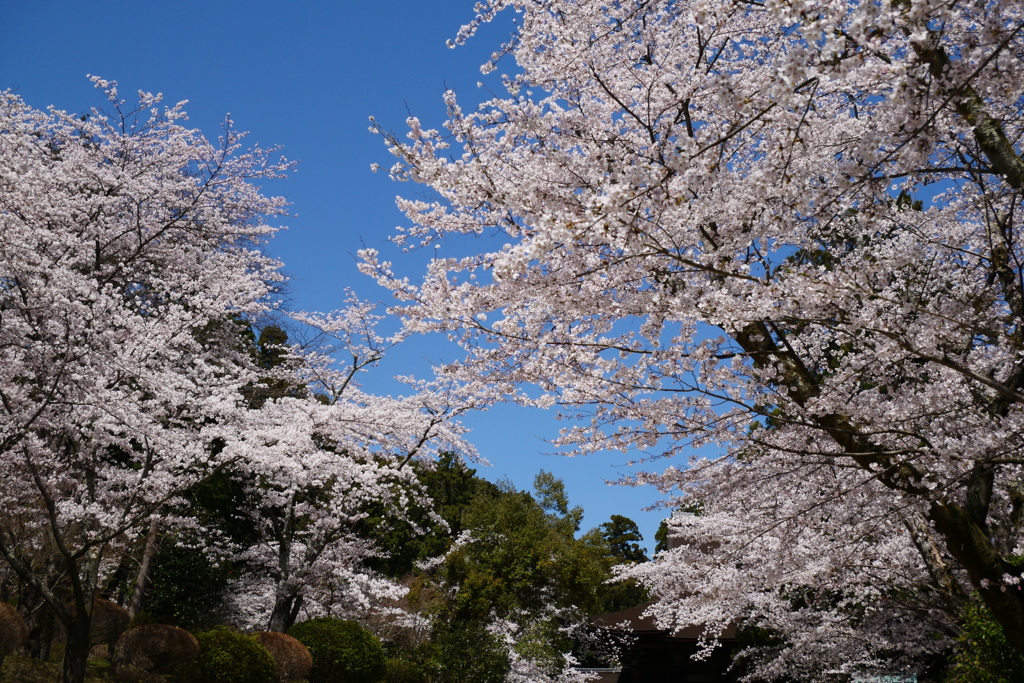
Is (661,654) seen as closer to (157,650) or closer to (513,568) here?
(513,568)

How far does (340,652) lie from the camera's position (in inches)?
479

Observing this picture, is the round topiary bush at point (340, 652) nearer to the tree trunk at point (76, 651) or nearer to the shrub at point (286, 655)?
the shrub at point (286, 655)

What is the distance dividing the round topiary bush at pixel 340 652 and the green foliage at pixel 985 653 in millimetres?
9080

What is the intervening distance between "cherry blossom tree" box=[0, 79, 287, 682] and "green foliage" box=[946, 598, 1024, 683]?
8.76 metres

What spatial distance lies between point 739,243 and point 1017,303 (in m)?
2.79

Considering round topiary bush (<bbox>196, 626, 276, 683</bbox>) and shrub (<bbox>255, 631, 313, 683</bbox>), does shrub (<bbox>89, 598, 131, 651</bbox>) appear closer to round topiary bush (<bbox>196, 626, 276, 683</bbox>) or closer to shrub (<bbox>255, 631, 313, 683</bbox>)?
round topiary bush (<bbox>196, 626, 276, 683</bbox>)

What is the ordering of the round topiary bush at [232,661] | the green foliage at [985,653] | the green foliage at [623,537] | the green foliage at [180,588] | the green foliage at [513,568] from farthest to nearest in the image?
the green foliage at [623,537]
the green foliage at [513,568]
the green foliage at [180,588]
the round topiary bush at [232,661]
the green foliage at [985,653]

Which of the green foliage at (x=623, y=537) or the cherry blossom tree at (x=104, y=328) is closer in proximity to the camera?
the cherry blossom tree at (x=104, y=328)

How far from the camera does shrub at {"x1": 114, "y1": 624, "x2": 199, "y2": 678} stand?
10.5 meters

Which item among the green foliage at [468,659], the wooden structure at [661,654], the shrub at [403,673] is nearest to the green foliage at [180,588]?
the shrub at [403,673]

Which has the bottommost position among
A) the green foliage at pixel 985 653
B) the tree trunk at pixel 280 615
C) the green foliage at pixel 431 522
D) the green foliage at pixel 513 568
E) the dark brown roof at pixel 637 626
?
the green foliage at pixel 985 653

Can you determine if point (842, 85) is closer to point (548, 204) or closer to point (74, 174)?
point (548, 204)

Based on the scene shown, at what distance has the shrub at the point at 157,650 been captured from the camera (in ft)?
34.3

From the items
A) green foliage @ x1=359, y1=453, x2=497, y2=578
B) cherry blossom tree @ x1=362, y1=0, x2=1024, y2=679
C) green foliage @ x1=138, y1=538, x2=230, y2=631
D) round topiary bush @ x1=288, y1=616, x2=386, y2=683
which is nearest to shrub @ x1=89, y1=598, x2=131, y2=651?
round topiary bush @ x1=288, y1=616, x2=386, y2=683
